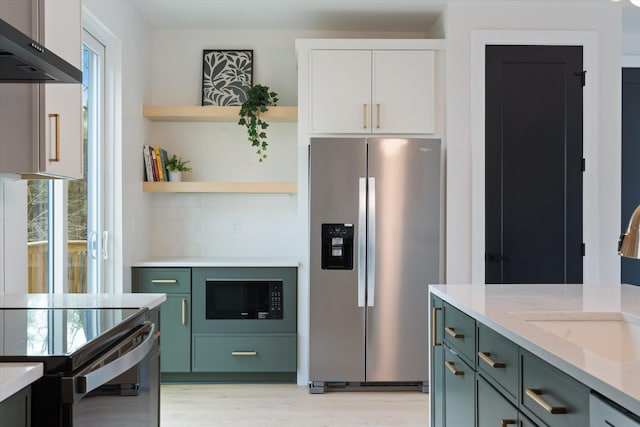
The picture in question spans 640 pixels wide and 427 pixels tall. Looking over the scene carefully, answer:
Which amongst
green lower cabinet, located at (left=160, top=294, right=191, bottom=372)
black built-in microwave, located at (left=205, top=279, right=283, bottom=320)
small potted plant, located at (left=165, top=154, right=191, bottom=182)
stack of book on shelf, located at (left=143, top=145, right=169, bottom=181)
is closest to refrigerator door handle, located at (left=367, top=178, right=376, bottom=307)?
black built-in microwave, located at (left=205, top=279, right=283, bottom=320)

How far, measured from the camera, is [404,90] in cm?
397

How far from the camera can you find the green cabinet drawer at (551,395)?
1.25m

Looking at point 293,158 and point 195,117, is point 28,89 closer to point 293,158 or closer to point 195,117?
point 195,117

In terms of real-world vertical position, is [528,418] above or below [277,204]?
below

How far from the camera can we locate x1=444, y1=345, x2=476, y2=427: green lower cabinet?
81.1 inches

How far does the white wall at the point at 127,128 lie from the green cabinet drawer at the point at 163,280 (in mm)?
91

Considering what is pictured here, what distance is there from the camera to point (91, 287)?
3496 millimetres

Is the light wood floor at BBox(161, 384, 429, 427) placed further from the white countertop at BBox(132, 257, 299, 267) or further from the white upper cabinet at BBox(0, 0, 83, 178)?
the white upper cabinet at BBox(0, 0, 83, 178)

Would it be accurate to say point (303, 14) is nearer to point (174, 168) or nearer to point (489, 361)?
point (174, 168)

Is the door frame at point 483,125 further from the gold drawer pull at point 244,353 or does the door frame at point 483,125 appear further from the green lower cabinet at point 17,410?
the green lower cabinet at point 17,410

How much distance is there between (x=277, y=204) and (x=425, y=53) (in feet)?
5.19

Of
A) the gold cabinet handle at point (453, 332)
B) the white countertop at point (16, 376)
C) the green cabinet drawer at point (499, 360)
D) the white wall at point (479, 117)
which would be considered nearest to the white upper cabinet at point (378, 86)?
the white wall at point (479, 117)

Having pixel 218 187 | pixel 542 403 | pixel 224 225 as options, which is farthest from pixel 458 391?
pixel 224 225

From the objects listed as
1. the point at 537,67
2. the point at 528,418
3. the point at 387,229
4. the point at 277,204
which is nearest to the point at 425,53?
the point at 537,67
